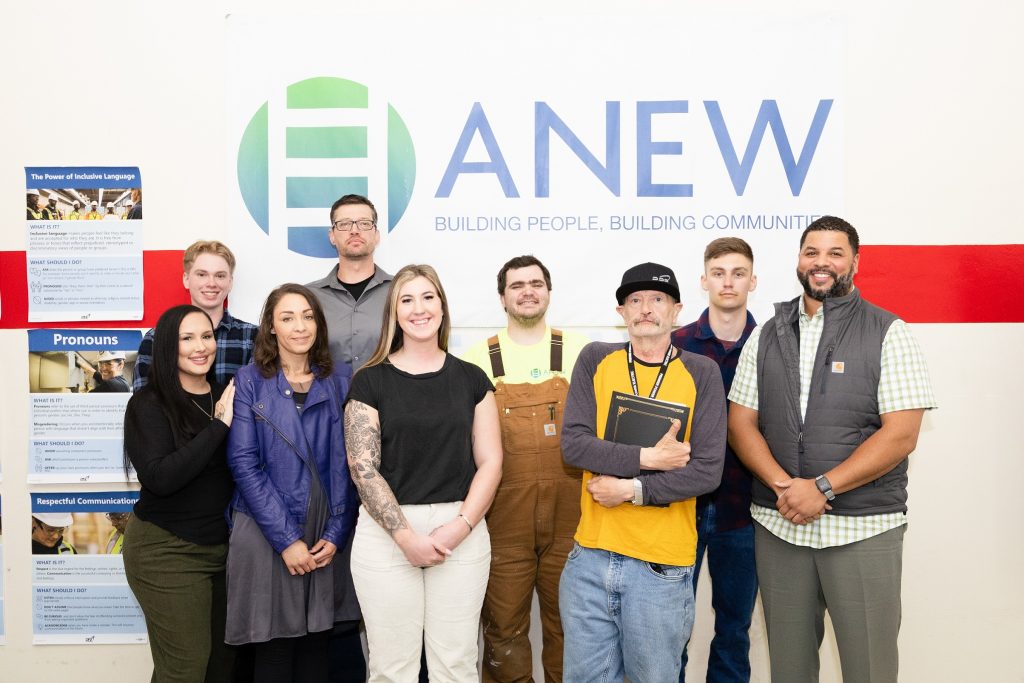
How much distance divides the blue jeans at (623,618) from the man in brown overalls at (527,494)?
435 millimetres

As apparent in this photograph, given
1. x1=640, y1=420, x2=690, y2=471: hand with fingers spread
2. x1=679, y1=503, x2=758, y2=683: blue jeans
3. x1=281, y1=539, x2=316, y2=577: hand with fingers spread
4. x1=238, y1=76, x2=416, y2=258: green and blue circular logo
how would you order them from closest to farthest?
x1=640, y1=420, x2=690, y2=471: hand with fingers spread, x1=281, y1=539, x2=316, y2=577: hand with fingers spread, x1=679, y1=503, x2=758, y2=683: blue jeans, x1=238, y1=76, x2=416, y2=258: green and blue circular logo

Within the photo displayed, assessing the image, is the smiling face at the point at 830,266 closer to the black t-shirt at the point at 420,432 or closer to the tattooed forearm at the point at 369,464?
the black t-shirt at the point at 420,432

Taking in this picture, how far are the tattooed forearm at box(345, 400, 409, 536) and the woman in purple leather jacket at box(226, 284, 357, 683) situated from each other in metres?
0.20

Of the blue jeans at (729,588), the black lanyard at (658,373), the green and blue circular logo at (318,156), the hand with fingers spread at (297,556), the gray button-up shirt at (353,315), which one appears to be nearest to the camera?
the black lanyard at (658,373)

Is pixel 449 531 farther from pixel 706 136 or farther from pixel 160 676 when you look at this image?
pixel 706 136

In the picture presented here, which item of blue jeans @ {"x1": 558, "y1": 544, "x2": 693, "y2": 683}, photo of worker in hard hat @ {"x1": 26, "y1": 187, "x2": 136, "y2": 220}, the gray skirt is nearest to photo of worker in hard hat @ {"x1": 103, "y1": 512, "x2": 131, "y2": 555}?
the gray skirt

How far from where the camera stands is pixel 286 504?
2424 mm

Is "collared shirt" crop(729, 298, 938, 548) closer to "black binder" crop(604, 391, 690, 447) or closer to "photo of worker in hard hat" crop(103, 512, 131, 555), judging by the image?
"black binder" crop(604, 391, 690, 447)

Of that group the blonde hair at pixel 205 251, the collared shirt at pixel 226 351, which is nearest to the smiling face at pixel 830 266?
the collared shirt at pixel 226 351

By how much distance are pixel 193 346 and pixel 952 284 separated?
3501 mm

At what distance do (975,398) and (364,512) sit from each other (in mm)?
3049

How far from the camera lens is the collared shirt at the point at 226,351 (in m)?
2.90

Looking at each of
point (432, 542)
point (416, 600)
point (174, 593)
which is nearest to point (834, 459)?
point (432, 542)

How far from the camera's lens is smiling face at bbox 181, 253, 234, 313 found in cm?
304
